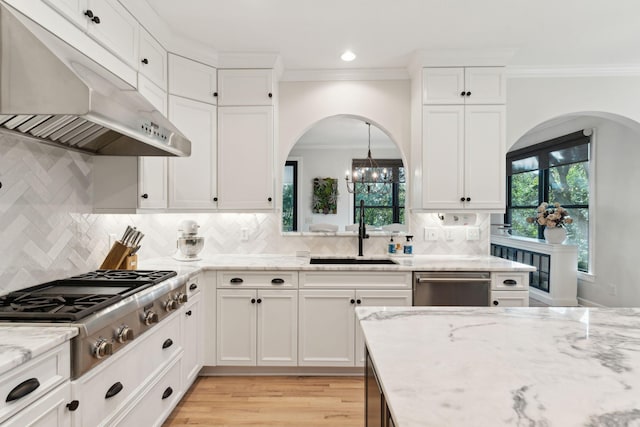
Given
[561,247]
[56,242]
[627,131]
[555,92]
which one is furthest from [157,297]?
[627,131]

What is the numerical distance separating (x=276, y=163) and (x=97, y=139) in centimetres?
140

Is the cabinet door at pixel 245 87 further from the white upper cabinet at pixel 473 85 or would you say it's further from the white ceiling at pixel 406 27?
the white upper cabinet at pixel 473 85

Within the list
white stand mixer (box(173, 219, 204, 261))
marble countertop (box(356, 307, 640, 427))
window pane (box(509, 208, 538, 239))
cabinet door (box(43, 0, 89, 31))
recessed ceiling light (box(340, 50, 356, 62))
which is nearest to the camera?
marble countertop (box(356, 307, 640, 427))

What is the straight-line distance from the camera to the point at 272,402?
2.42 m

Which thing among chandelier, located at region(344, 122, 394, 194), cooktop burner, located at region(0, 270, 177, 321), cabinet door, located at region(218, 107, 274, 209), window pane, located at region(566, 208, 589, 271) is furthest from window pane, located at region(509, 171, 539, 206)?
cooktop burner, located at region(0, 270, 177, 321)

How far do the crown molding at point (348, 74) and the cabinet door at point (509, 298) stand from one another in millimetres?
2130

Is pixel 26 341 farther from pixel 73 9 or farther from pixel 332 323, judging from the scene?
pixel 332 323

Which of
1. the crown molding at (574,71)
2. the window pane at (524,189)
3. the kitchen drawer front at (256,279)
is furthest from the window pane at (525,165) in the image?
the kitchen drawer front at (256,279)

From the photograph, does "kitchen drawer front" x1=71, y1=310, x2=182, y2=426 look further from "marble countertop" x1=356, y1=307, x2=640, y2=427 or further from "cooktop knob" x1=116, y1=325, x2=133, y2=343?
"marble countertop" x1=356, y1=307, x2=640, y2=427

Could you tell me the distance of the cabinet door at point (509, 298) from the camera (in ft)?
8.79

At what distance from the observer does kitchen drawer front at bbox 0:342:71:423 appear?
985 millimetres

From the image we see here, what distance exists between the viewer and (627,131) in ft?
13.2

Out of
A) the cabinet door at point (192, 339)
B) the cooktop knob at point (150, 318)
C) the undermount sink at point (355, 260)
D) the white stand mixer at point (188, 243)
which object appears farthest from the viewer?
the undermount sink at point (355, 260)

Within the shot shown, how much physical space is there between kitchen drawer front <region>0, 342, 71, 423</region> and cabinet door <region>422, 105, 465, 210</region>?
8.59 feet
